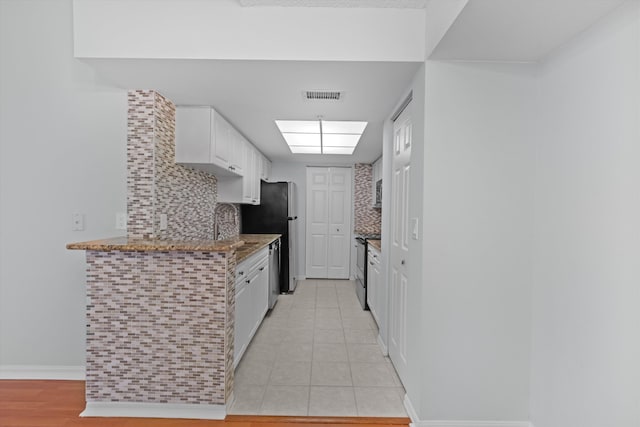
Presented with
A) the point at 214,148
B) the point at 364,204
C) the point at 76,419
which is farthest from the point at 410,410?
the point at 364,204

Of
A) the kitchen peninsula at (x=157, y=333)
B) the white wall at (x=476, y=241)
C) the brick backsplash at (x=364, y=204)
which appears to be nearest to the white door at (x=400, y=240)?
the white wall at (x=476, y=241)

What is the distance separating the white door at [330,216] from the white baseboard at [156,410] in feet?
13.1

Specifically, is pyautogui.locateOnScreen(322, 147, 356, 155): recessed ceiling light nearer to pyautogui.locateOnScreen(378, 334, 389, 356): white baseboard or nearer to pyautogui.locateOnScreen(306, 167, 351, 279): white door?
pyautogui.locateOnScreen(306, 167, 351, 279): white door

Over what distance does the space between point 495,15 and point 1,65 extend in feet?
10.9

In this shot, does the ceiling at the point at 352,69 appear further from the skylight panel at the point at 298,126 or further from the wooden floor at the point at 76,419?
the wooden floor at the point at 76,419

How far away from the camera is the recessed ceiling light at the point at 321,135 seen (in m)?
3.16

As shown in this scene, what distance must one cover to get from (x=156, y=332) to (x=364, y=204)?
14.2 ft

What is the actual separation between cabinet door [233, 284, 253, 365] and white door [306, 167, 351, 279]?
10.2ft

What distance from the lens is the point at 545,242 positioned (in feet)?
5.69

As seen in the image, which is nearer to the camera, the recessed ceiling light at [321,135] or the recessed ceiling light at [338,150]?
the recessed ceiling light at [321,135]

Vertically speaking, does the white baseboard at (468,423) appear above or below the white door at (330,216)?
below

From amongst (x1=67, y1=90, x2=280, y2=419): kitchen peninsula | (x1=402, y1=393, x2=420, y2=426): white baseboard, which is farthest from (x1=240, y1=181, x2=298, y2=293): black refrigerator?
(x1=402, y1=393, x2=420, y2=426): white baseboard

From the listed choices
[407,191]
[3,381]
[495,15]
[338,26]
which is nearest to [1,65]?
[3,381]

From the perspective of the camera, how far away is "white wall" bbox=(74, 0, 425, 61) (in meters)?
1.83
